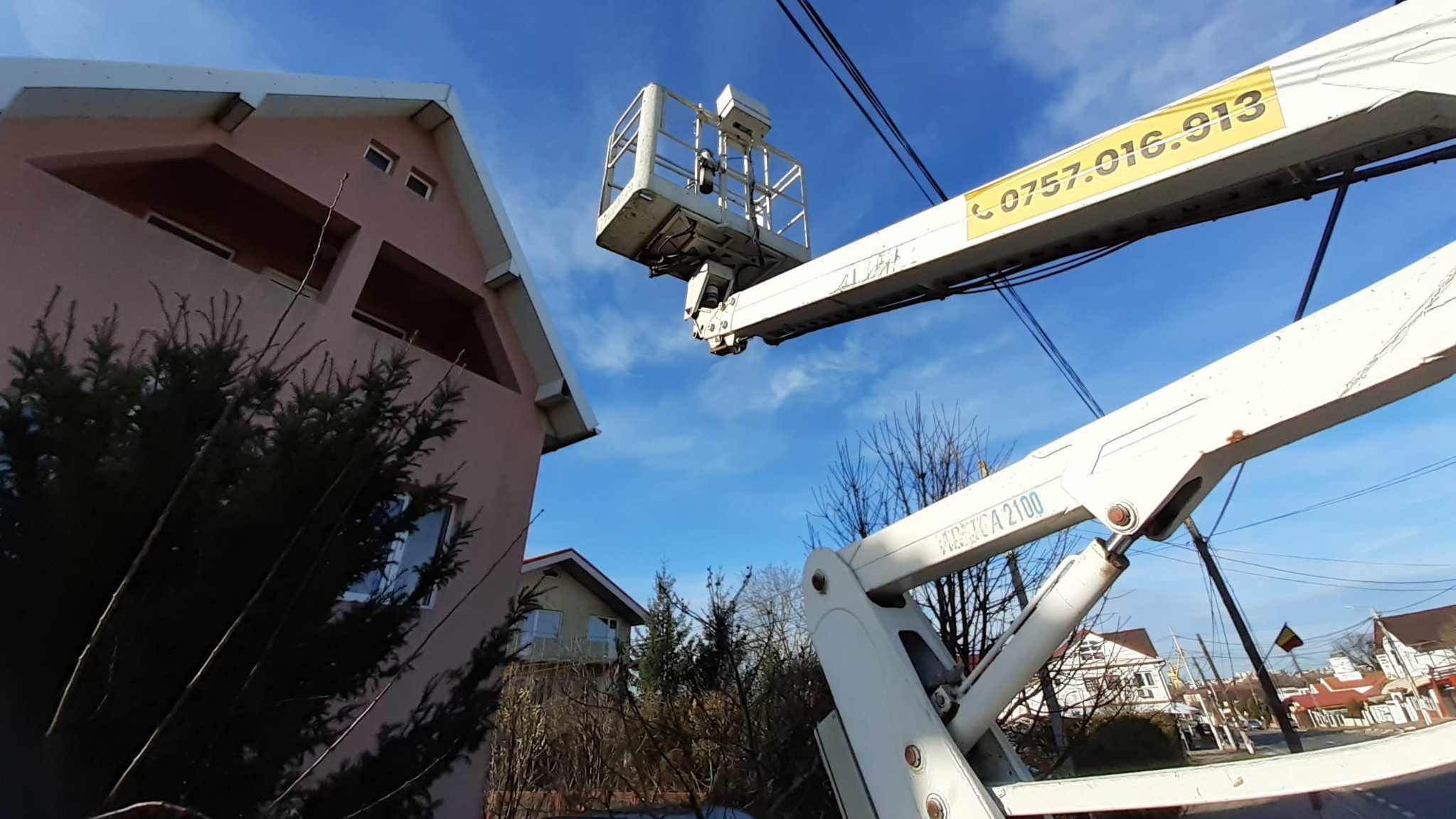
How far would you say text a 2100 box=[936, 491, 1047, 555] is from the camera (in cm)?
353

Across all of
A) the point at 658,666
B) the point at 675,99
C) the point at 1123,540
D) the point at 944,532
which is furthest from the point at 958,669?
the point at 658,666

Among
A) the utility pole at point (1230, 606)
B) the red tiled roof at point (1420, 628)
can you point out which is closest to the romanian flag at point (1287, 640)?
the utility pole at point (1230, 606)

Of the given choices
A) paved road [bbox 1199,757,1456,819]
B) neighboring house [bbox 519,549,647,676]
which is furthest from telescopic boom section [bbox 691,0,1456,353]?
neighboring house [bbox 519,549,647,676]

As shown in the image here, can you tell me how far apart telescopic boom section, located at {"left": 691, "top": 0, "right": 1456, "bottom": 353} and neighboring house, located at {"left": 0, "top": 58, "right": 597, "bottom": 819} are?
11.1 ft

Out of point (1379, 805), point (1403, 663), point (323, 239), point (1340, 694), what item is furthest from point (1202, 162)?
point (1340, 694)

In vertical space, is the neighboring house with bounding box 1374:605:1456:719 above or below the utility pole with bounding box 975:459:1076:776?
above

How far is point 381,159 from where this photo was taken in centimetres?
845

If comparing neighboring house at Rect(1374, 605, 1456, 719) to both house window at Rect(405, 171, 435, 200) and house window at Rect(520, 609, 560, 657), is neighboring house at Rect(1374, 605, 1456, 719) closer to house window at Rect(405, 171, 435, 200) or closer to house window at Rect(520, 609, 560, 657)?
house window at Rect(520, 609, 560, 657)

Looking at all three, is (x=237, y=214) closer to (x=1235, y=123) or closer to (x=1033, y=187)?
(x=1033, y=187)

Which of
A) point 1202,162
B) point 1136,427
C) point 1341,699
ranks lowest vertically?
point 1136,427

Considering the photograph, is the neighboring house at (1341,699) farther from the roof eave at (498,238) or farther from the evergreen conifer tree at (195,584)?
the evergreen conifer tree at (195,584)

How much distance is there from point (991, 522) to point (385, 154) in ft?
27.0

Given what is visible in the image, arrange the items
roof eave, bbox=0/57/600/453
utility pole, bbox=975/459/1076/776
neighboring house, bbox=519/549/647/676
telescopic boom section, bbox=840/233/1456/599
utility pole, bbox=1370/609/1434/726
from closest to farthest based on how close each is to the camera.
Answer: telescopic boom section, bbox=840/233/1456/599 → roof eave, bbox=0/57/600/453 → utility pole, bbox=975/459/1076/776 → neighboring house, bbox=519/549/647/676 → utility pole, bbox=1370/609/1434/726

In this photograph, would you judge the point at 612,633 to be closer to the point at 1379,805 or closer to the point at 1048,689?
the point at 1048,689
